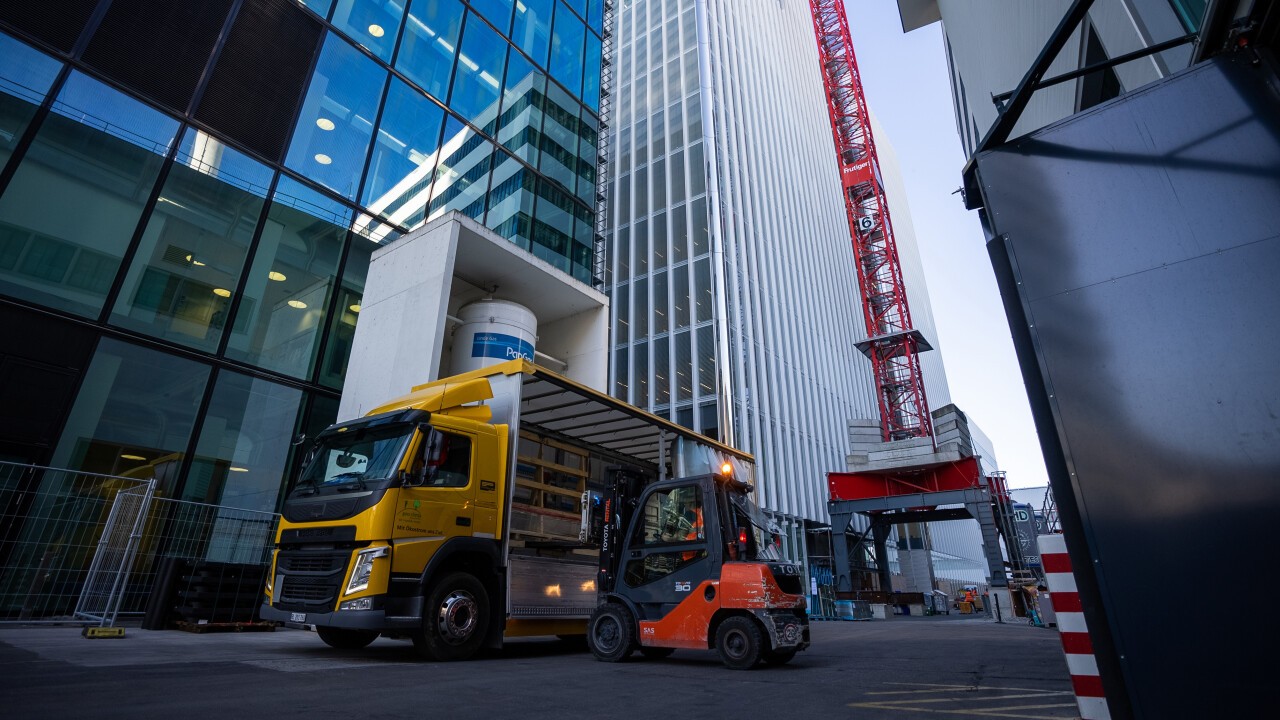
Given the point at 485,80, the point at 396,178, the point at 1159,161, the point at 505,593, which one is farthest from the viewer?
the point at 485,80

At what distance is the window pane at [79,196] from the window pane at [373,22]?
19.2ft

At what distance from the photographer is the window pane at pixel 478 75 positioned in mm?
18344

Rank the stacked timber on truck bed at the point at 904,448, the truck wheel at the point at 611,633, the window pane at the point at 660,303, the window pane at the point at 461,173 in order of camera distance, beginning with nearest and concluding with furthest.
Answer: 1. the truck wheel at the point at 611,633
2. the window pane at the point at 461,173
3. the stacked timber on truck bed at the point at 904,448
4. the window pane at the point at 660,303

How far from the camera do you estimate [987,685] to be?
238 inches

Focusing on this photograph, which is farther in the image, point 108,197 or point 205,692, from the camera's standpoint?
point 108,197

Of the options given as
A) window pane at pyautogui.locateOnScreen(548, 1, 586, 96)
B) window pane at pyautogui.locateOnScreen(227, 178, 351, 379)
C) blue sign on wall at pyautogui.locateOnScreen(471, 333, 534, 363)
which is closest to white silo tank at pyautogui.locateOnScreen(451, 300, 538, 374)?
blue sign on wall at pyautogui.locateOnScreen(471, 333, 534, 363)

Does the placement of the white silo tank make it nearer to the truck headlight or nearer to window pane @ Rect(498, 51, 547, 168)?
window pane @ Rect(498, 51, 547, 168)

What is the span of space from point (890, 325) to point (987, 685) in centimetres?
4017

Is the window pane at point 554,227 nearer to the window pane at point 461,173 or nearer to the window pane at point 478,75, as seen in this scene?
the window pane at point 461,173

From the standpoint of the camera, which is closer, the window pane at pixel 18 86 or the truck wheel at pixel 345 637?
the truck wheel at pixel 345 637

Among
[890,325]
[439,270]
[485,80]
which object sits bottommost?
[439,270]

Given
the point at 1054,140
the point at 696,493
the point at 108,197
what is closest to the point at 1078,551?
the point at 1054,140

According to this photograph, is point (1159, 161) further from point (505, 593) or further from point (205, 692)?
point (505, 593)

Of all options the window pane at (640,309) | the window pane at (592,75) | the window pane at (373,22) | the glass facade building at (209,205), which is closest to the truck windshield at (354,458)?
the glass facade building at (209,205)
